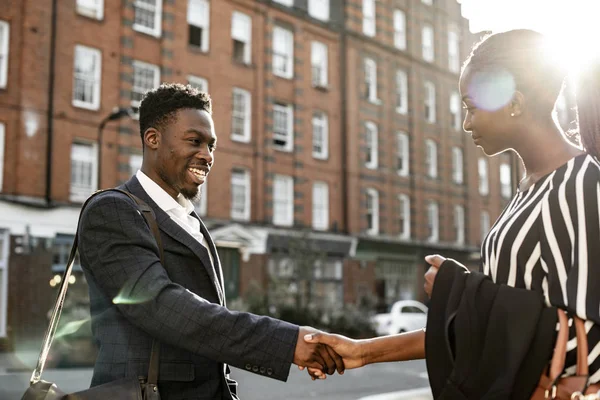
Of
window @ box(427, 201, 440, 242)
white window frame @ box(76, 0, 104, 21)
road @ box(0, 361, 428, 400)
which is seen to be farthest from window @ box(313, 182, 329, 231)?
road @ box(0, 361, 428, 400)

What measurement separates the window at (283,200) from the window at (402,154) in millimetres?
7912

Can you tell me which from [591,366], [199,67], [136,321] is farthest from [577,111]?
[199,67]

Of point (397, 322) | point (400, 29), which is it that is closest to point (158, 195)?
point (397, 322)

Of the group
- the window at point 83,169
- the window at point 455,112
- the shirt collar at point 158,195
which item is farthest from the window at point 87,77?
the window at point 455,112

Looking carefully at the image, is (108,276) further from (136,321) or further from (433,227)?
(433,227)

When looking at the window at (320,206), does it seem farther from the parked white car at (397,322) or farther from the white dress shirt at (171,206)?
the white dress shirt at (171,206)

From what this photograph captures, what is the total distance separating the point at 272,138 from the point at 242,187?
2536 mm

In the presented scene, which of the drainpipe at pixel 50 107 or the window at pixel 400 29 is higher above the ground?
the window at pixel 400 29

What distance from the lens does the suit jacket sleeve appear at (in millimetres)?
2561

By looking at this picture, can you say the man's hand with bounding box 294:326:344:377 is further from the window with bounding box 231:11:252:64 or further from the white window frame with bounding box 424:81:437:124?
the white window frame with bounding box 424:81:437:124

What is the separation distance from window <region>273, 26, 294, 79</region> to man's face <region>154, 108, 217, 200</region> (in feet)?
88.0

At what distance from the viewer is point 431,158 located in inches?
1492

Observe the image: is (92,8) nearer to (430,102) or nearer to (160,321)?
(430,102)

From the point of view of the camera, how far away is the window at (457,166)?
39.4m
